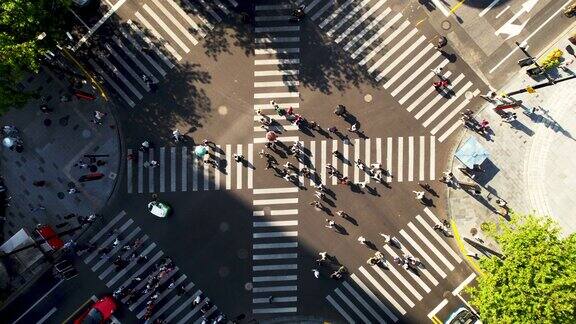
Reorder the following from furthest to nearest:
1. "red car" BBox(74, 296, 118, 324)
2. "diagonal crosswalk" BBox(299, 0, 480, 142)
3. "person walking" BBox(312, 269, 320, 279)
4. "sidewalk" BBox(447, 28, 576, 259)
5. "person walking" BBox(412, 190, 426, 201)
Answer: "sidewalk" BBox(447, 28, 576, 259)
"diagonal crosswalk" BBox(299, 0, 480, 142)
"person walking" BBox(412, 190, 426, 201)
"person walking" BBox(312, 269, 320, 279)
"red car" BBox(74, 296, 118, 324)

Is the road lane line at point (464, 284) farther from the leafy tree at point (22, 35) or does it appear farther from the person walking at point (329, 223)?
the leafy tree at point (22, 35)

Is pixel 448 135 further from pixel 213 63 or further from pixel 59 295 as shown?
pixel 59 295

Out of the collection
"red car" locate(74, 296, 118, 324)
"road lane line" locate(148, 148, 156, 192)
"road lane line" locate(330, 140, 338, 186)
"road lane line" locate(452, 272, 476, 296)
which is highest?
"road lane line" locate(148, 148, 156, 192)

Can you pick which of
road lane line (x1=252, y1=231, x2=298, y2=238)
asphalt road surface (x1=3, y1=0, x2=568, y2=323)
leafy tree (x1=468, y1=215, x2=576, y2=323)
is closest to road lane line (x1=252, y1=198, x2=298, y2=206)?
asphalt road surface (x1=3, y1=0, x2=568, y2=323)

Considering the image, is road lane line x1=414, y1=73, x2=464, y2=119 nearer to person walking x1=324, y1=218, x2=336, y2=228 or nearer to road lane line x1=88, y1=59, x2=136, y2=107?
person walking x1=324, y1=218, x2=336, y2=228

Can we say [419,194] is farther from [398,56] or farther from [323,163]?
[398,56]

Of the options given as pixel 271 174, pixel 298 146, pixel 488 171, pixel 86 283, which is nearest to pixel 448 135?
pixel 488 171

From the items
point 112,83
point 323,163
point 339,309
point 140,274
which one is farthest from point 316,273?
point 112,83
